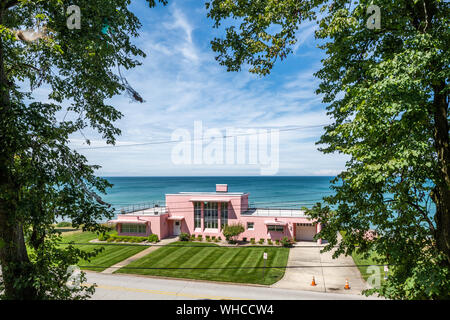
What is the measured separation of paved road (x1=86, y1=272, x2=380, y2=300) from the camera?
1511 cm

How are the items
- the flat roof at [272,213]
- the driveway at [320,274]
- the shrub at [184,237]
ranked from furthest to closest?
the shrub at [184,237] < the flat roof at [272,213] < the driveway at [320,274]

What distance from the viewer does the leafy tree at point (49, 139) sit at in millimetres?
4230

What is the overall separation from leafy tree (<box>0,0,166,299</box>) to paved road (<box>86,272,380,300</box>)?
38.4ft

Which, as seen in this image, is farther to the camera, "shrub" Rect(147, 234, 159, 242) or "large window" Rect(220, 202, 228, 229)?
"large window" Rect(220, 202, 228, 229)

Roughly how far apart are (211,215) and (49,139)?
90.1ft

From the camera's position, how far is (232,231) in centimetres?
2742

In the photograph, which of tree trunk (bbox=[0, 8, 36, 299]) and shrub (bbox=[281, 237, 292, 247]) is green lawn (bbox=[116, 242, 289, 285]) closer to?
shrub (bbox=[281, 237, 292, 247])

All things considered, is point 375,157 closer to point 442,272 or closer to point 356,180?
point 356,180

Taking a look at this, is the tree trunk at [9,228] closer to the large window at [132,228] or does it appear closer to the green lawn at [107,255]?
the green lawn at [107,255]

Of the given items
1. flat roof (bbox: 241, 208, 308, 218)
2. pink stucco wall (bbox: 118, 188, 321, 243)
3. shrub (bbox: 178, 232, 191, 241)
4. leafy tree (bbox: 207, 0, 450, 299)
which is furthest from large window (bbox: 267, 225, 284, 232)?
leafy tree (bbox: 207, 0, 450, 299)

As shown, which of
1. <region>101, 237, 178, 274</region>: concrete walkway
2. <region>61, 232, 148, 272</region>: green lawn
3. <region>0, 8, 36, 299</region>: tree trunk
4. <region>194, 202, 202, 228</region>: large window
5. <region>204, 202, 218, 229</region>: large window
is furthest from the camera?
<region>194, 202, 202, 228</region>: large window

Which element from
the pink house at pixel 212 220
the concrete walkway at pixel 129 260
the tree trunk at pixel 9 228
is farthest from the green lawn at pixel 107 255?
the tree trunk at pixel 9 228

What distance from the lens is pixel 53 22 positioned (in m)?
4.71

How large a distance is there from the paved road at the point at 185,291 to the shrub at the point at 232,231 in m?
10.0
